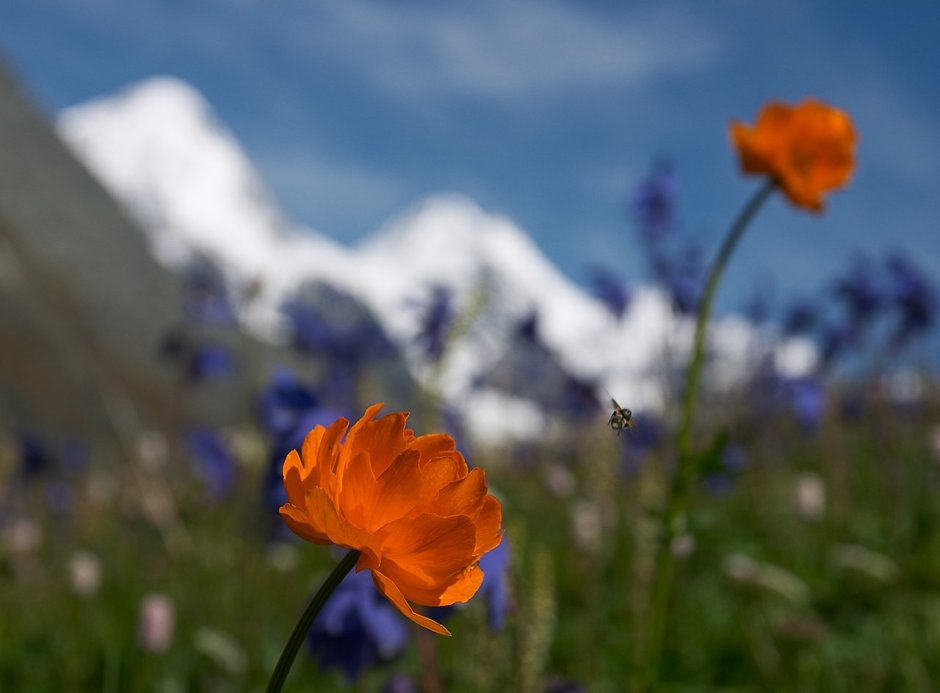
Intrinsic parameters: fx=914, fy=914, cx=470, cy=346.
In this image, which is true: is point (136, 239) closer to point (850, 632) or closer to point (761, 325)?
point (761, 325)

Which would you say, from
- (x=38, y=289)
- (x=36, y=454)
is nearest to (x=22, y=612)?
(x=36, y=454)

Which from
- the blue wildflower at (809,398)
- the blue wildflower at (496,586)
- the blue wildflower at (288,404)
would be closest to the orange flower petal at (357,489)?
the blue wildflower at (496,586)

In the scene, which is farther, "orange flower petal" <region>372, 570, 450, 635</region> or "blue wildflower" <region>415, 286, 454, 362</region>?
"blue wildflower" <region>415, 286, 454, 362</region>

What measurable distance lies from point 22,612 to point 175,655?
157 cm

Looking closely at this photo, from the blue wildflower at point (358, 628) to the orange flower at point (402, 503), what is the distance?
1025mm

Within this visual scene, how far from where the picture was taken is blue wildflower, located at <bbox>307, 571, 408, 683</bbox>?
182 centimetres

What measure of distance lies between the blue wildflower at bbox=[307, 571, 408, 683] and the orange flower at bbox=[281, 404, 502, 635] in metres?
1.02

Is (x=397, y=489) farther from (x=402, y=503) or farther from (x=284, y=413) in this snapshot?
(x=284, y=413)

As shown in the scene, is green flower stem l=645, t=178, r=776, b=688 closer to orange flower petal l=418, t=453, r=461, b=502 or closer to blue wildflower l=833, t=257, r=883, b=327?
orange flower petal l=418, t=453, r=461, b=502

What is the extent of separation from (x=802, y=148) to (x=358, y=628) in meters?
1.34

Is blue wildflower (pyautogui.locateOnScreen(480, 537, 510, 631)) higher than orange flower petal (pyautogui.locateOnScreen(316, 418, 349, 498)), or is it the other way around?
blue wildflower (pyautogui.locateOnScreen(480, 537, 510, 631))

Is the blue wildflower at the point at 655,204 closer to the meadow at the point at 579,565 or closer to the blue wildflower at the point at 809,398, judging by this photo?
the meadow at the point at 579,565

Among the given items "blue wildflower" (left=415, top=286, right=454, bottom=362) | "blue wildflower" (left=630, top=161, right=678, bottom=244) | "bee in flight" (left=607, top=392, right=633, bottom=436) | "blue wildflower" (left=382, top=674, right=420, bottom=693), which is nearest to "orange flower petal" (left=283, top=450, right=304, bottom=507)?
"bee in flight" (left=607, top=392, right=633, bottom=436)

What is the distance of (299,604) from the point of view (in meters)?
3.61
